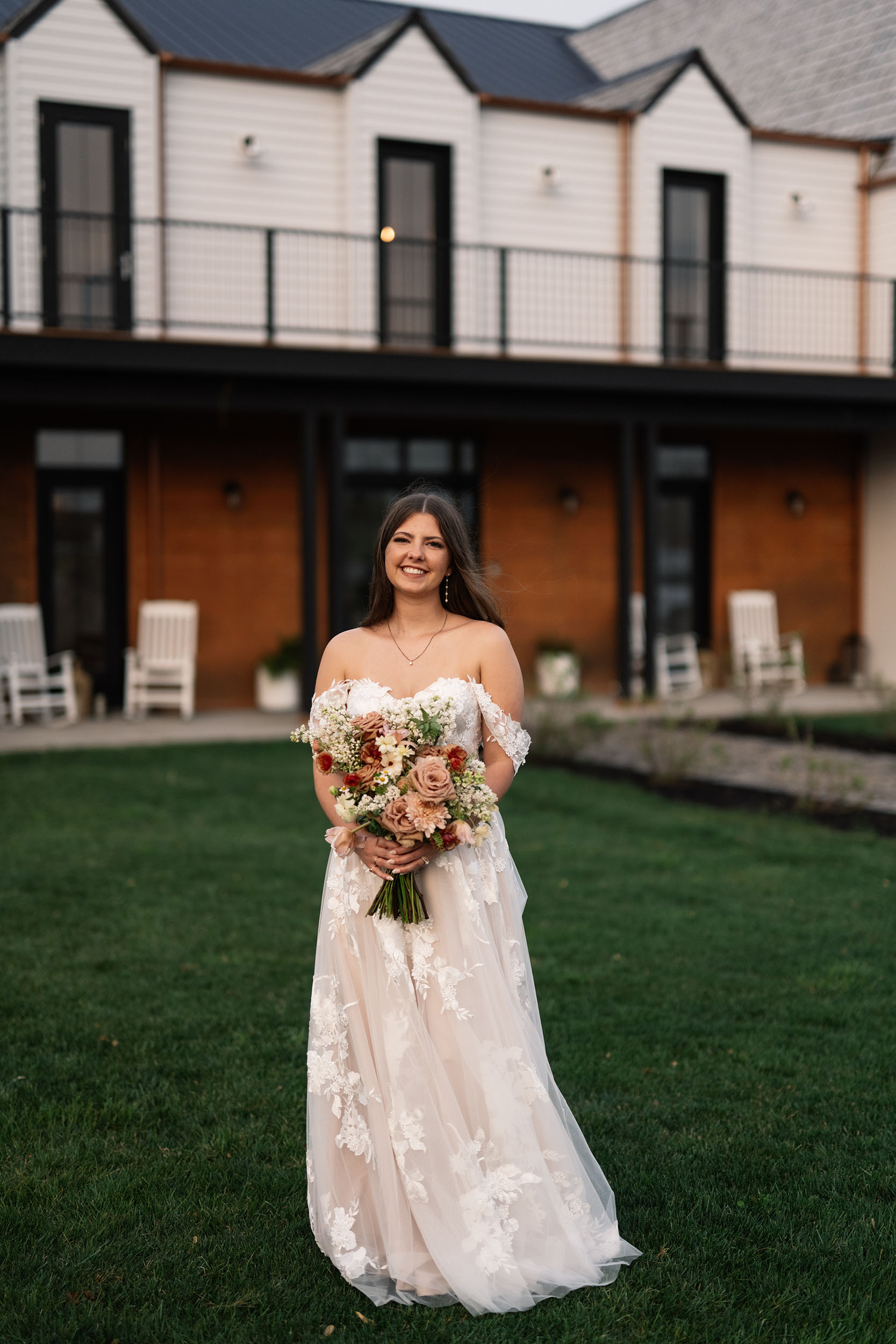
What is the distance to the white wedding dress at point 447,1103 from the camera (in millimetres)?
2850

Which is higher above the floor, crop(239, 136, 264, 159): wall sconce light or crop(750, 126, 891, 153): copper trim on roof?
crop(750, 126, 891, 153): copper trim on roof

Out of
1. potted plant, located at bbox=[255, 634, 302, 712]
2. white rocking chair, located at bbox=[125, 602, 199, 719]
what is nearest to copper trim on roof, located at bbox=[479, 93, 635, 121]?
potted plant, located at bbox=[255, 634, 302, 712]

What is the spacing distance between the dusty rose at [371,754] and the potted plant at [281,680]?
10419 millimetres

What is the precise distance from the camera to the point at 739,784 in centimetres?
902

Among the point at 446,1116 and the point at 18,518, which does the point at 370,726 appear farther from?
the point at 18,518

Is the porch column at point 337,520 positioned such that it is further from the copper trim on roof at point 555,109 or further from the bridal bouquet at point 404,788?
the bridal bouquet at point 404,788

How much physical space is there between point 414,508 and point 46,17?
11.2 metres

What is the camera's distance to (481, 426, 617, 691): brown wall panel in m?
14.7

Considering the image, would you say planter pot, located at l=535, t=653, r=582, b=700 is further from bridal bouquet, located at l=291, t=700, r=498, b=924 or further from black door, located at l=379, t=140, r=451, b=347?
bridal bouquet, located at l=291, t=700, r=498, b=924

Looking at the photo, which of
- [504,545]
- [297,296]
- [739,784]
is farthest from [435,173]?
[739,784]

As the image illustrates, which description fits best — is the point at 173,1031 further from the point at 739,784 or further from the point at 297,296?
the point at 297,296

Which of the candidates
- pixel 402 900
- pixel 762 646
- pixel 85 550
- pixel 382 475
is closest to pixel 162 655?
pixel 85 550

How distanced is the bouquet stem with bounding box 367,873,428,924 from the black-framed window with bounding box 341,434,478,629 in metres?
11.3

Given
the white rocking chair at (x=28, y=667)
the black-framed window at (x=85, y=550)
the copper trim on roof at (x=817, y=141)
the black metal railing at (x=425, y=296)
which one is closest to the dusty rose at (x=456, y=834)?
the black metal railing at (x=425, y=296)
